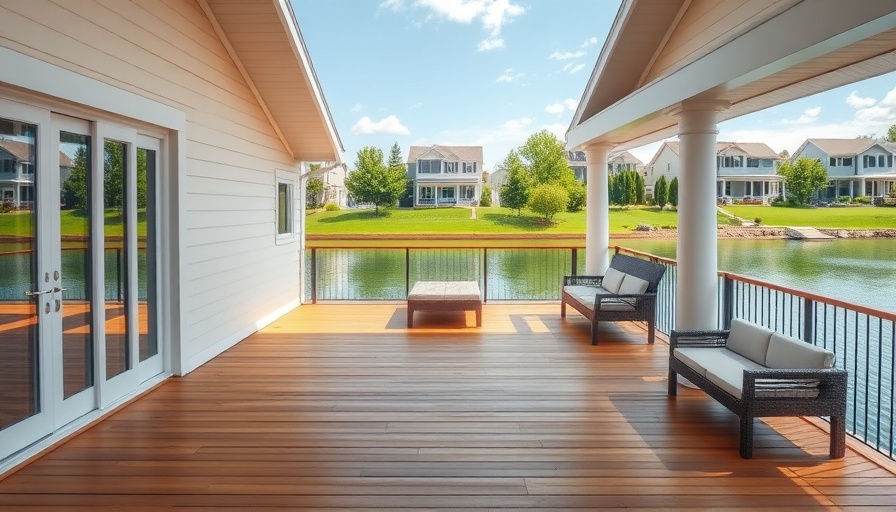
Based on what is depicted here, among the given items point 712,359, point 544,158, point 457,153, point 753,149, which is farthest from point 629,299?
point 753,149

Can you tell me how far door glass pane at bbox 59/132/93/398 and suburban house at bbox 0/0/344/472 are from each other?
13 mm

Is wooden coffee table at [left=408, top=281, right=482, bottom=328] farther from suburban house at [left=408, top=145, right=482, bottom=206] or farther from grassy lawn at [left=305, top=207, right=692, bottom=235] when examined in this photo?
suburban house at [left=408, top=145, right=482, bottom=206]

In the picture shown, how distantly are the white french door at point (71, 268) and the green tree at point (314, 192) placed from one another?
33347 mm

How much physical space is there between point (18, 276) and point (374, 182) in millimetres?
34846

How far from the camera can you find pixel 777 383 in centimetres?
343

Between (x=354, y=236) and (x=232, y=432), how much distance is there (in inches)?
1104

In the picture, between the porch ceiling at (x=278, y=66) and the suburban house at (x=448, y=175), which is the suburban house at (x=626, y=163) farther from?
the porch ceiling at (x=278, y=66)

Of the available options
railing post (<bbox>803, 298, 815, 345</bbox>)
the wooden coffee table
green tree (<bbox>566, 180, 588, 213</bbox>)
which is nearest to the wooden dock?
the wooden coffee table

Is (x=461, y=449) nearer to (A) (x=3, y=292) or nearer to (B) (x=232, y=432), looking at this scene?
(B) (x=232, y=432)

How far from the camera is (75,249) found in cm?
388

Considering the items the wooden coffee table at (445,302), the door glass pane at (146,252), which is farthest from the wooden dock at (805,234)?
the door glass pane at (146,252)

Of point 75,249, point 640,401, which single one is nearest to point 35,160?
point 75,249

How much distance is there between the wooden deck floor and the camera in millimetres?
2891

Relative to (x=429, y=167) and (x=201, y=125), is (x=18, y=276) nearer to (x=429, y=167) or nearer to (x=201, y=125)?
(x=201, y=125)
